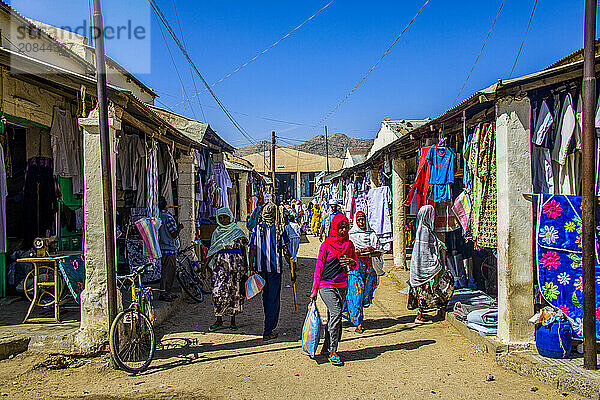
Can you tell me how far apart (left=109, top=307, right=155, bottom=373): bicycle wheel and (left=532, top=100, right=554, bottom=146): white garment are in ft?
16.6

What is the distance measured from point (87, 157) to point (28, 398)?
2.71 metres

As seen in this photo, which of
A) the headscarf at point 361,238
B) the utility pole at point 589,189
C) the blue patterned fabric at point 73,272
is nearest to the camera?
the utility pole at point 589,189

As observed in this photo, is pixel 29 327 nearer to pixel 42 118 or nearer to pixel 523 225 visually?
pixel 42 118

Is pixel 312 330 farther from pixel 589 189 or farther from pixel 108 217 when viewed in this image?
pixel 589 189

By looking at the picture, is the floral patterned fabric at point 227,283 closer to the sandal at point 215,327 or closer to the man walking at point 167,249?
the sandal at point 215,327

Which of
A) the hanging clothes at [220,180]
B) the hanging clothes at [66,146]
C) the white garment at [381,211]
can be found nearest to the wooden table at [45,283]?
the hanging clothes at [66,146]

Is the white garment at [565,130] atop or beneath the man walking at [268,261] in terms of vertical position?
atop

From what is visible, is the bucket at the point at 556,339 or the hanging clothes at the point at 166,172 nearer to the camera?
the bucket at the point at 556,339

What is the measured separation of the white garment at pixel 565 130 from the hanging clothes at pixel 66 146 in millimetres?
7128

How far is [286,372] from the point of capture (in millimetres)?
5375

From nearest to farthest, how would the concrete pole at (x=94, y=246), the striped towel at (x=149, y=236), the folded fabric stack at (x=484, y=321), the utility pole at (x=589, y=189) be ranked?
the utility pole at (x=589, y=189)
the concrete pole at (x=94, y=246)
the folded fabric stack at (x=484, y=321)
the striped towel at (x=149, y=236)

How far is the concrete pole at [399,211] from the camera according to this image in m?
11.7

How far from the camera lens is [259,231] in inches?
268

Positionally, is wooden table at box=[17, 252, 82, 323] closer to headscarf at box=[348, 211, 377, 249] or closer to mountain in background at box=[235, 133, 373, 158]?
headscarf at box=[348, 211, 377, 249]
